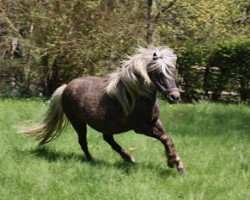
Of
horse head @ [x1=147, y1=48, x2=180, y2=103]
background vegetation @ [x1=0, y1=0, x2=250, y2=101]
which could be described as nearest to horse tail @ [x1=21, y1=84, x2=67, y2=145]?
horse head @ [x1=147, y1=48, x2=180, y2=103]

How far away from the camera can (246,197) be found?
227 inches

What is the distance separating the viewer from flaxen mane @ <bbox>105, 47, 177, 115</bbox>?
20.6ft

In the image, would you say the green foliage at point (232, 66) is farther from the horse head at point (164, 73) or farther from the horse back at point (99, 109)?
the horse head at point (164, 73)

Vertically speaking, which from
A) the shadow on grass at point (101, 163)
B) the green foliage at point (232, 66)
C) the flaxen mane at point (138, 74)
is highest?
the flaxen mane at point (138, 74)

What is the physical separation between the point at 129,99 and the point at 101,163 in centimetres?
100

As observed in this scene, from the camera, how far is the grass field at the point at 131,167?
5.73 meters

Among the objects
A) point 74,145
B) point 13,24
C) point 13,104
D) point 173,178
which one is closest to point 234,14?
point 13,24

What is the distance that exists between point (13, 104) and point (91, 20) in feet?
10.7

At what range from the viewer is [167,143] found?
20.7 ft

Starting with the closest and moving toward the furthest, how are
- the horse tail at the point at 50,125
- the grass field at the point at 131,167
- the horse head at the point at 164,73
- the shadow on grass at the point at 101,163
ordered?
1. the grass field at the point at 131,167
2. the horse head at the point at 164,73
3. the shadow on grass at the point at 101,163
4. the horse tail at the point at 50,125

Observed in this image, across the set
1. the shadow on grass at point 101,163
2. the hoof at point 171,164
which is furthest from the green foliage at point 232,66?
the hoof at point 171,164

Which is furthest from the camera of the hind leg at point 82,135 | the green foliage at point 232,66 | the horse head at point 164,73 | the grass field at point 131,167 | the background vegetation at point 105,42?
the green foliage at point 232,66

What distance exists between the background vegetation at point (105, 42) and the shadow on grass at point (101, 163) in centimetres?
639

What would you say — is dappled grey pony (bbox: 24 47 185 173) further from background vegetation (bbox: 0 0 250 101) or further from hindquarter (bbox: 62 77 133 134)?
background vegetation (bbox: 0 0 250 101)
